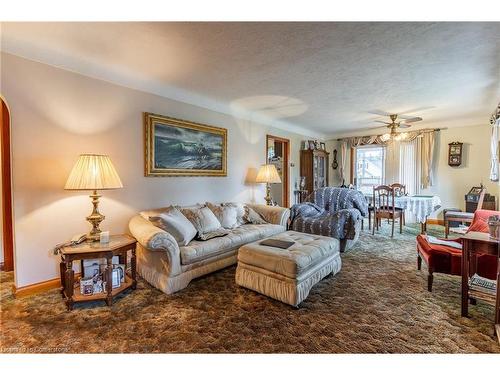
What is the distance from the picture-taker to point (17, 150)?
2275 millimetres

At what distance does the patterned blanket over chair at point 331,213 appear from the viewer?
3.67m

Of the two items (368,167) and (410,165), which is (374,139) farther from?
(410,165)

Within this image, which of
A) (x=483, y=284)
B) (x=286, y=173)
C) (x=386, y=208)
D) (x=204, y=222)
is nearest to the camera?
(x=483, y=284)

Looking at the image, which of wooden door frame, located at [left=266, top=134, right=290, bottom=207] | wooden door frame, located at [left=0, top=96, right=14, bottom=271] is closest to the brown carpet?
wooden door frame, located at [left=0, top=96, right=14, bottom=271]

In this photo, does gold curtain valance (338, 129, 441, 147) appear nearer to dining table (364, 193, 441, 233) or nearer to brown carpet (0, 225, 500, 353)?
dining table (364, 193, 441, 233)

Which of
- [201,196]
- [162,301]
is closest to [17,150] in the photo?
[162,301]

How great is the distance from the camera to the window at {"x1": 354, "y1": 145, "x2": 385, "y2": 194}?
22.0 feet

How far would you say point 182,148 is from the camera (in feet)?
11.8

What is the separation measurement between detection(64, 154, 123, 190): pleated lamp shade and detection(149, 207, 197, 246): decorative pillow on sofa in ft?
1.81

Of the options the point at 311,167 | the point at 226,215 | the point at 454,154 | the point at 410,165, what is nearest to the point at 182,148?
the point at 226,215

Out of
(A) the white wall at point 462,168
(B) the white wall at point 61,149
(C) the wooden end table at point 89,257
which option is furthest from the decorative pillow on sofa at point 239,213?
(A) the white wall at point 462,168

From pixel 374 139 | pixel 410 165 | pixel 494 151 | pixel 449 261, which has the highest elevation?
pixel 374 139

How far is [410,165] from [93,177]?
6.73 meters
